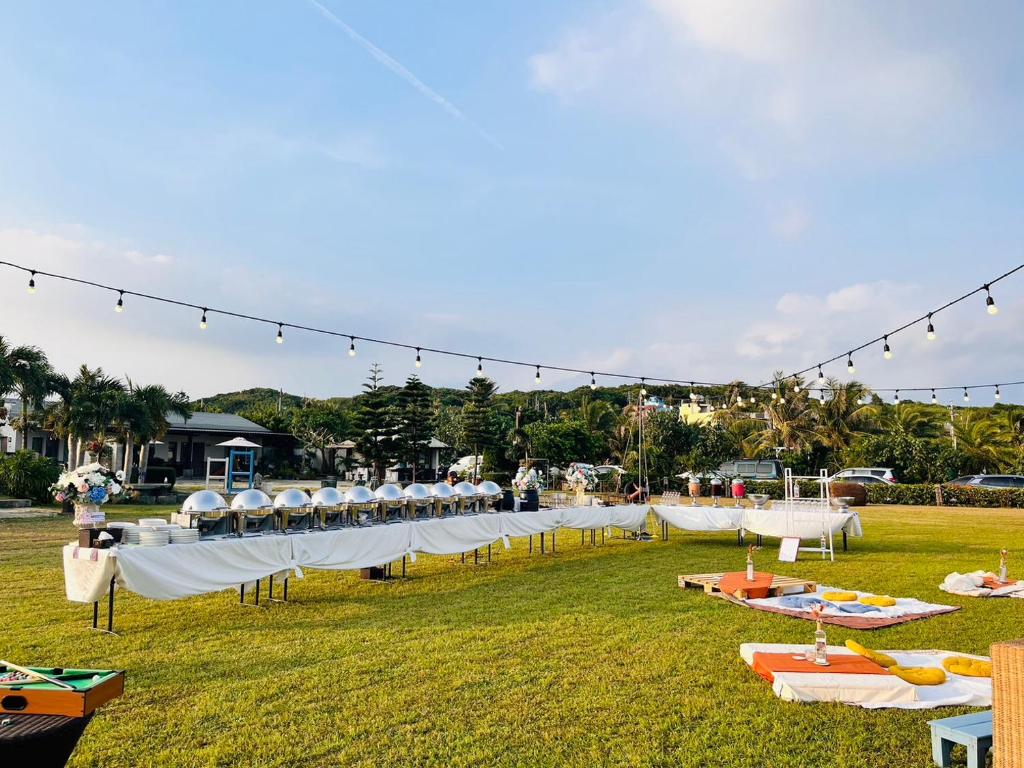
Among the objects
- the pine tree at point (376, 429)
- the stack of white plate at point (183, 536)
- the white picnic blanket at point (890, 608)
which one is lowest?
the white picnic blanket at point (890, 608)

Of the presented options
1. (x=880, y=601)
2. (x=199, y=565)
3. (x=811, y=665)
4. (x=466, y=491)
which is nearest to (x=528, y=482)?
(x=466, y=491)

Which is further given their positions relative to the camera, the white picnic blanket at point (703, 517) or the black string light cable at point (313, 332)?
the white picnic blanket at point (703, 517)

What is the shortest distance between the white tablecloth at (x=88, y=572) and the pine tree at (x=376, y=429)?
26.7 m

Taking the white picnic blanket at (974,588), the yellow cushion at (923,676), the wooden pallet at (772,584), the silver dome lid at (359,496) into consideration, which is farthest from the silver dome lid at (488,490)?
the yellow cushion at (923,676)

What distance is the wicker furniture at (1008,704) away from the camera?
105 inches

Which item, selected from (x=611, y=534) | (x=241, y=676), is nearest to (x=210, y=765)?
(x=241, y=676)

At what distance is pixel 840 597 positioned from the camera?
23.2 feet

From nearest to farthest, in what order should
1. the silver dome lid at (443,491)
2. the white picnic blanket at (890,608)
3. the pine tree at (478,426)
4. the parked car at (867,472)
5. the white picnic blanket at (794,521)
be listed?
1. the white picnic blanket at (890,608)
2. the silver dome lid at (443,491)
3. the white picnic blanket at (794,521)
4. the parked car at (867,472)
5. the pine tree at (478,426)

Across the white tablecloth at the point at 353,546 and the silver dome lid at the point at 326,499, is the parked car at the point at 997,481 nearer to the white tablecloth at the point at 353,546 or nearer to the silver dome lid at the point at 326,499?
the white tablecloth at the point at 353,546

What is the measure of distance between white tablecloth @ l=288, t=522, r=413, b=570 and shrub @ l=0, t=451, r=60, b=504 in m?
13.9

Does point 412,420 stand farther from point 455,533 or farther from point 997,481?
point 455,533

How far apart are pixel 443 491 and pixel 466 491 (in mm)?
436

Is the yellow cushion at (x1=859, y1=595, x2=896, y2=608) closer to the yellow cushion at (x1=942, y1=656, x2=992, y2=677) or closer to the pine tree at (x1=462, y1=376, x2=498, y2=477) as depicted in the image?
the yellow cushion at (x1=942, y1=656, x2=992, y2=677)

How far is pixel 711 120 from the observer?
458 inches
